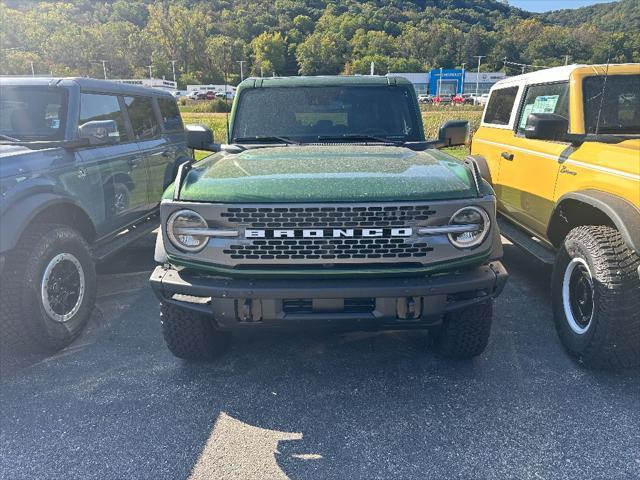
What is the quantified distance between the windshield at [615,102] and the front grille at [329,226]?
2.37 metres

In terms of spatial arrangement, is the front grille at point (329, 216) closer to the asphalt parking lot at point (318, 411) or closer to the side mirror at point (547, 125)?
the asphalt parking lot at point (318, 411)

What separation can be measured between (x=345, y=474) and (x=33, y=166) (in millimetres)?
3043

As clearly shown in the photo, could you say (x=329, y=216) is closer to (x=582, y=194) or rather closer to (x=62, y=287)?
(x=582, y=194)

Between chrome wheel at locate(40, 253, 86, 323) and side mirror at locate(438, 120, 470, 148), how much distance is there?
3.13 m

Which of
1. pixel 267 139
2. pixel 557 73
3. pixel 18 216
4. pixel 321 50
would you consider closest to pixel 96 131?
pixel 18 216

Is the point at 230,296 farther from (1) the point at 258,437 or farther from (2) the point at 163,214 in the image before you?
(1) the point at 258,437

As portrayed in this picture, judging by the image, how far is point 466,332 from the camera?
323 cm

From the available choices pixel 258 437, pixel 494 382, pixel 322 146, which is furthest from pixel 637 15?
pixel 258 437

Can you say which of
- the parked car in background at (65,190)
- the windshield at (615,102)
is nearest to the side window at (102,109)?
the parked car in background at (65,190)

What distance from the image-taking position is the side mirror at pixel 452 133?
426 cm

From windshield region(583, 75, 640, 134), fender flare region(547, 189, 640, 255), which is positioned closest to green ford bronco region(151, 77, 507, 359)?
fender flare region(547, 189, 640, 255)

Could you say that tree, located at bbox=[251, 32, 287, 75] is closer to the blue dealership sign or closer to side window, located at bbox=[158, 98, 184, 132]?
the blue dealership sign

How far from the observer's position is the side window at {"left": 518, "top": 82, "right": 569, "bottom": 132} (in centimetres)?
432

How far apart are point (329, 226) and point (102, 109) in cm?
331
